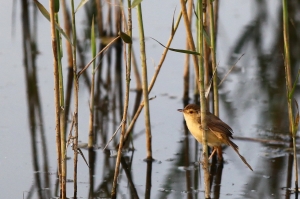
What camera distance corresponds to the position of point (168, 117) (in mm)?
6520

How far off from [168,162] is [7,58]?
2902 mm

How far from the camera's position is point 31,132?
238 inches

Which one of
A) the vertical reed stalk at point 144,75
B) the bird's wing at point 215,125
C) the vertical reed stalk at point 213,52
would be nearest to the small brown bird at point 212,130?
the bird's wing at point 215,125

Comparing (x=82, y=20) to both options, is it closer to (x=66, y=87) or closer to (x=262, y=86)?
(x=66, y=87)

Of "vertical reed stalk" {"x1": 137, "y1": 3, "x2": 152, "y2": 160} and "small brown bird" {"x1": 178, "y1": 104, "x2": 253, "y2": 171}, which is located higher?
"vertical reed stalk" {"x1": 137, "y1": 3, "x2": 152, "y2": 160}

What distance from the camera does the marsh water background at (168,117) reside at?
511 centimetres

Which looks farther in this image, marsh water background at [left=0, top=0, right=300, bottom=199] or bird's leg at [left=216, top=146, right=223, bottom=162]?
bird's leg at [left=216, top=146, right=223, bottom=162]

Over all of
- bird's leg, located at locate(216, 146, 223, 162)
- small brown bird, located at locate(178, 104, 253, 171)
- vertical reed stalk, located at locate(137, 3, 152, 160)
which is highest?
vertical reed stalk, located at locate(137, 3, 152, 160)

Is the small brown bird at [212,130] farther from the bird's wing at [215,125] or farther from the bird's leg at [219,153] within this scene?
the bird's leg at [219,153]

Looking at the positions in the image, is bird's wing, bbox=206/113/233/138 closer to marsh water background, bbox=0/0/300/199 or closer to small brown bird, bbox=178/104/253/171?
small brown bird, bbox=178/104/253/171

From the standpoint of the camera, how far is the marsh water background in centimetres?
511

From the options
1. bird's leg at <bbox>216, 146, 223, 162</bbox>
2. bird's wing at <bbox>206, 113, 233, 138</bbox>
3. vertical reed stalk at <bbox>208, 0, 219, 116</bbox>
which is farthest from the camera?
bird's leg at <bbox>216, 146, 223, 162</bbox>

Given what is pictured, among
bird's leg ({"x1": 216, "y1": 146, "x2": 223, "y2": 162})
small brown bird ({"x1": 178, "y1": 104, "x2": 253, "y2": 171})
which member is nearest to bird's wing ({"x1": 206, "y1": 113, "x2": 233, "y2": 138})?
small brown bird ({"x1": 178, "y1": 104, "x2": 253, "y2": 171})

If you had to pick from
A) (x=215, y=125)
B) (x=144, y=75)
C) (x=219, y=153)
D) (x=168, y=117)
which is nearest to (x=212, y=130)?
(x=215, y=125)
